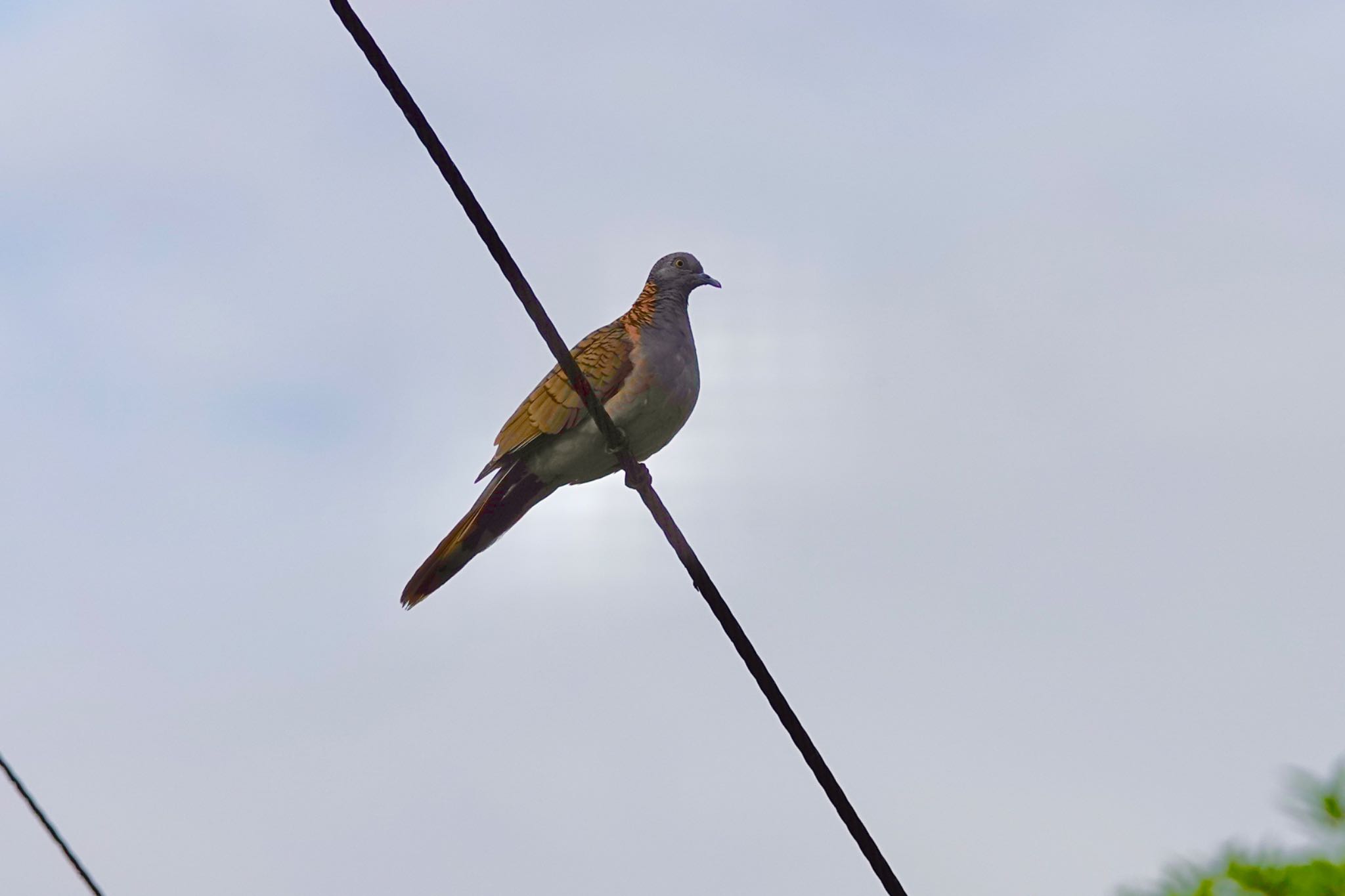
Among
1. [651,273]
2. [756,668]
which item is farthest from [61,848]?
[651,273]

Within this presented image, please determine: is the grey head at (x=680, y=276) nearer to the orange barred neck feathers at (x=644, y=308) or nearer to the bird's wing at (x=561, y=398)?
the orange barred neck feathers at (x=644, y=308)

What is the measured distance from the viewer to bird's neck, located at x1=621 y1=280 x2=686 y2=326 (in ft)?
24.3

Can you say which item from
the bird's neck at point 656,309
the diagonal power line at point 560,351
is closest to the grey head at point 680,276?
the bird's neck at point 656,309

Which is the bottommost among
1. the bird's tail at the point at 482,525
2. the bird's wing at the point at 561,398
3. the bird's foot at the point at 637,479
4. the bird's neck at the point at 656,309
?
the bird's foot at the point at 637,479

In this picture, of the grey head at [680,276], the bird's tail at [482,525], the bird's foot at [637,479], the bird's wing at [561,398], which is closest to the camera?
the bird's foot at [637,479]

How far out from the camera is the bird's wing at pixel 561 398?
22.5 ft

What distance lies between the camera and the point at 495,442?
23.4 feet

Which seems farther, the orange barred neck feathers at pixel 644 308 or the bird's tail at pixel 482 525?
the orange barred neck feathers at pixel 644 308

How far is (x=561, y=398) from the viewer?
689 cm

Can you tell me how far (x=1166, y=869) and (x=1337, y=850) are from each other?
0.43 metres

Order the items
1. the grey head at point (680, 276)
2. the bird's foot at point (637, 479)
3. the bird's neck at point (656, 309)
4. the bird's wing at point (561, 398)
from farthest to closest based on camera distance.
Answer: the grey head at point (680, 276) < the bird's neck at point (656, 309) < the bird's wing at point (561, 398) < the bird's foot at point (637, 479)

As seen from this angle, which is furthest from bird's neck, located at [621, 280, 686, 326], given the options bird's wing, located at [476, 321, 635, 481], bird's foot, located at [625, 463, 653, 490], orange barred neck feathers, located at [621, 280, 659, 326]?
bird's foot, located at [625, 463, 653, 490]

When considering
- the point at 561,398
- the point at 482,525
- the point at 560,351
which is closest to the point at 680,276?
the point at 561,398

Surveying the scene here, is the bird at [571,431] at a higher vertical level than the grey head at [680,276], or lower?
lower
